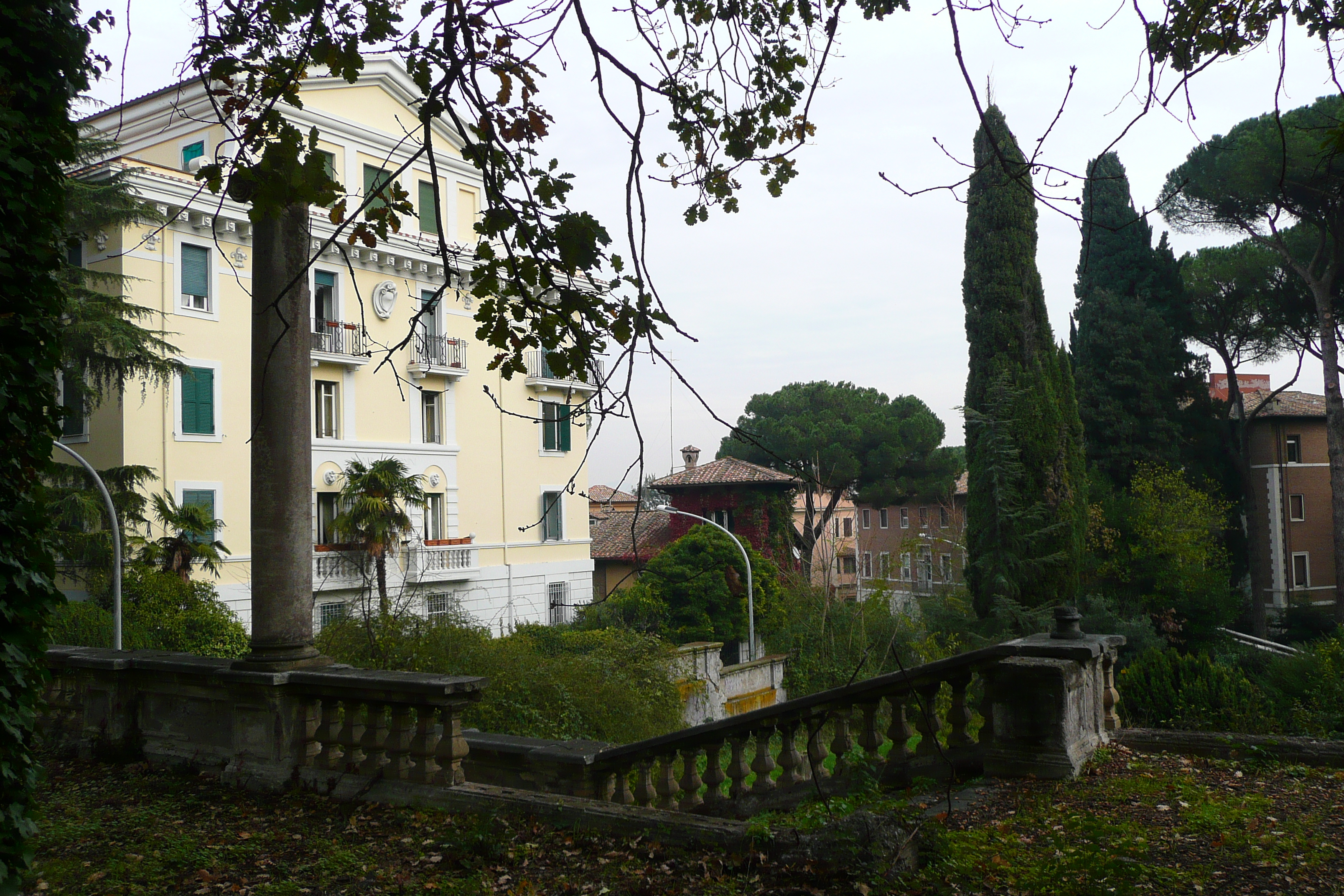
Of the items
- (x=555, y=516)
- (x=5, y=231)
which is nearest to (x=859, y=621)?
(x=555, y=516)

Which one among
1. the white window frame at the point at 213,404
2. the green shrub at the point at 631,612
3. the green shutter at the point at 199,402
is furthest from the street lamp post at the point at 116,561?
the green shrub at the point at 631,612

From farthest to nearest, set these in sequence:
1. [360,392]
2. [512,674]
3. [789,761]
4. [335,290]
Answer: [360,392] < [335,290] < [512,674] < [789,761]

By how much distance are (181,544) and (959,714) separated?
52.6ft

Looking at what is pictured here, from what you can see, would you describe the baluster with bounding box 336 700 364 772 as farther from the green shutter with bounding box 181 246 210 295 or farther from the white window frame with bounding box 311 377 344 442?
the white window frame with bounding box 311 377 344 442

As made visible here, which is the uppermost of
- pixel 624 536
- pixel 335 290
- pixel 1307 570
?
pixel 335 290

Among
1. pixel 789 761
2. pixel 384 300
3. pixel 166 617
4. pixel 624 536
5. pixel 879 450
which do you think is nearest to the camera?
pixel 789 761

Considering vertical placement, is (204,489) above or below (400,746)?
above

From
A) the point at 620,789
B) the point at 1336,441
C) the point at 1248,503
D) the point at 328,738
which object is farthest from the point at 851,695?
the point at 1248,503

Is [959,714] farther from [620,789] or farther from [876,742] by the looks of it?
[620,789]

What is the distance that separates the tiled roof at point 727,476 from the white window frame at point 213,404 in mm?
15107

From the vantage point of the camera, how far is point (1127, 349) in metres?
30.4

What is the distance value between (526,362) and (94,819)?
23230 mm

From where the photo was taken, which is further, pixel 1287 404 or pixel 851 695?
pixel 1287 404

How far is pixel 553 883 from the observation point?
393cm
